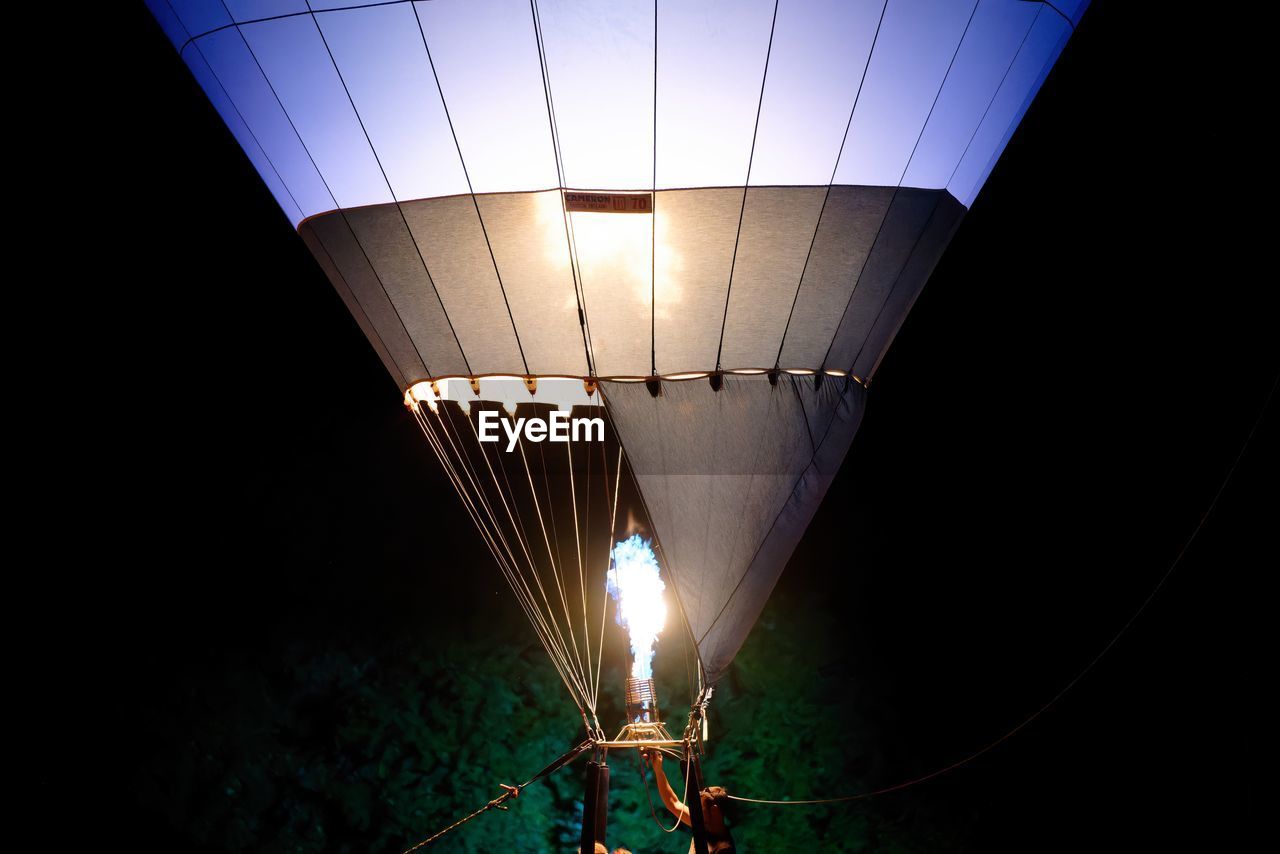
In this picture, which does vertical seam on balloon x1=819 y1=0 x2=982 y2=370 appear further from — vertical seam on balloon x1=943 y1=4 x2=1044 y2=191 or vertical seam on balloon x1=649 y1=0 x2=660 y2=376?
vertical seam on balloon x1=649 y1=0 x2=660 y2=376

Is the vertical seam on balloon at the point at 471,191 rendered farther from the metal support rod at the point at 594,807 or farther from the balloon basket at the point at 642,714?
the metal support rod at the point at 594,807

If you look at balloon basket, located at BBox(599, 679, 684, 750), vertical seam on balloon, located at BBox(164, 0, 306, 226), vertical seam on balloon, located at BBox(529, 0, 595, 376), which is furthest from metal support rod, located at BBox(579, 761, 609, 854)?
vertical seam on balloon, located at BBox(164, 0, 306, 226)

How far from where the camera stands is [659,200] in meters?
3.08

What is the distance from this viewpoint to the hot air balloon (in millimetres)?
2814

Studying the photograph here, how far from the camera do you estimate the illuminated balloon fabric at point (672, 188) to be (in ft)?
9.23

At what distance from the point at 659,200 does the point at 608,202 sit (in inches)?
8.3

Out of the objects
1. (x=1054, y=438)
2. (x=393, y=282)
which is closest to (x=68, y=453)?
(x=393, y=282)

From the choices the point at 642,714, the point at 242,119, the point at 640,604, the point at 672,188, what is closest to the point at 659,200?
the point at 672,188

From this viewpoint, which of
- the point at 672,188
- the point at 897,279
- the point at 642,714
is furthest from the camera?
the point at 897,279

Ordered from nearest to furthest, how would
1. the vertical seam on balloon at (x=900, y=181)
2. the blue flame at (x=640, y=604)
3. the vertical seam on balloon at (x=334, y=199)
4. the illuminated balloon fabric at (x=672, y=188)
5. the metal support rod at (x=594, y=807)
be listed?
Result: the metal support rod at (x=594, y=807), the illuminated balloon fabric at (x=672, y=188), the vertical seam on balloon at (x=900, y=181), the vertical seam on balloon at (x=334, y=199), the blue flame at (x=640, y=604)

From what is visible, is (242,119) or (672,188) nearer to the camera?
(672,188)

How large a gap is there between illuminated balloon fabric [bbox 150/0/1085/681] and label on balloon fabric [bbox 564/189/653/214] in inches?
1.3

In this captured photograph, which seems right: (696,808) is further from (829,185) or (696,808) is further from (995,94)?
(995,94)

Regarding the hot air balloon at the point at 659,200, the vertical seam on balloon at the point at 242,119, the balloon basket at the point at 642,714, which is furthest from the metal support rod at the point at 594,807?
the vertical seam on balloon at the point at 242,119
